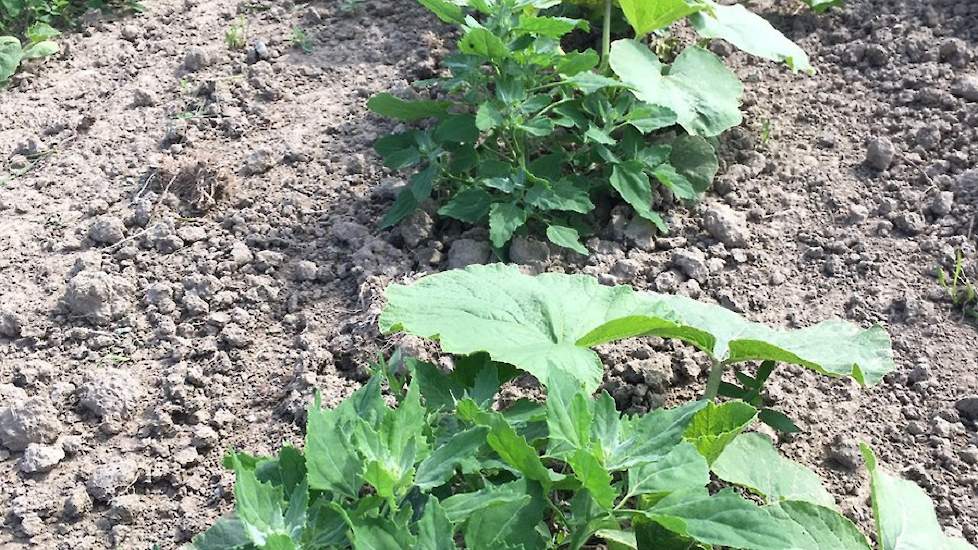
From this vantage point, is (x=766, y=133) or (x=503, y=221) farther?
(x=766, y=133)

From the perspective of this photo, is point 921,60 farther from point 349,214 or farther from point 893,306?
point 349,214

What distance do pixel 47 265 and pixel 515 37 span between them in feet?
5.12

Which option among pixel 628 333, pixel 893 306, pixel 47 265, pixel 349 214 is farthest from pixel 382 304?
pixel 893 306

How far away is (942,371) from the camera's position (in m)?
2.85

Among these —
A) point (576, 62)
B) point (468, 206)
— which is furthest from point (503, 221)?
point (576, 62)

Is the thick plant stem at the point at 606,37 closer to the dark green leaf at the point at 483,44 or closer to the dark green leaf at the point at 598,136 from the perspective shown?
the dark green leaf at the point at 598,136

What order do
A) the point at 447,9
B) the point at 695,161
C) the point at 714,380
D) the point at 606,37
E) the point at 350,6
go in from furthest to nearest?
the point at 350,6
the point at 606,37
the point at 695,161
the point at 447,9
the point at 714,380

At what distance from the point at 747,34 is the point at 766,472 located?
5.47 feet

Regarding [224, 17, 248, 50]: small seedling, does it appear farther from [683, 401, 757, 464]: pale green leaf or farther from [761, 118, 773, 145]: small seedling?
[683, 401, 757, 464]: pale green leaf

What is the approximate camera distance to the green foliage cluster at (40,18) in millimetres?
4129

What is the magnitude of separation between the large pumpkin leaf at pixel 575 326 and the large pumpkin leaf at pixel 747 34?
46.7 inches

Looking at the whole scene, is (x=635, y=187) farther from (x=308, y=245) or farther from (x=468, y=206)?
(x=308, y=245)

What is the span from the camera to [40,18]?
432cm

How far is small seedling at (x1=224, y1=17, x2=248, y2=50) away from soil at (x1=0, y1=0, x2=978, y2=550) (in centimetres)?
3
